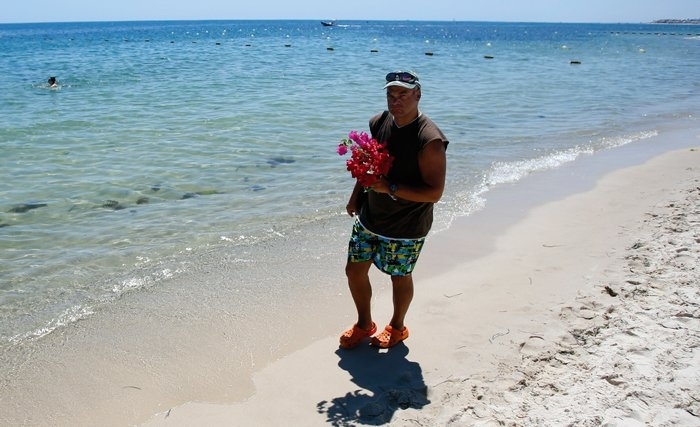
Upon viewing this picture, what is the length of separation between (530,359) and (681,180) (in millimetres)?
6037

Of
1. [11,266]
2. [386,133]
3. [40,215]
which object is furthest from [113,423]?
[40,215]

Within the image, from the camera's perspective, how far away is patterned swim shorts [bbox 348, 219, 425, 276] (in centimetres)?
375

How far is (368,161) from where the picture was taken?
3.38 meters

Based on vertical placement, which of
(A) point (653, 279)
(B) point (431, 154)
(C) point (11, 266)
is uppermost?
(B) point (431, 154)

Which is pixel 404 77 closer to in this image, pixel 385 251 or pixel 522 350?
pixel 385 251

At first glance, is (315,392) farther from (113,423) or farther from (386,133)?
(386,133)

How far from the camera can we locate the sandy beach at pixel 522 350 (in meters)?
3.21

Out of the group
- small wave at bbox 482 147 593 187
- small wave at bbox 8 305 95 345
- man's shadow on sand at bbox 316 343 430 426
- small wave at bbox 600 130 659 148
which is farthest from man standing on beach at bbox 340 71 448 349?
small wave at bbox 600 130 659 148

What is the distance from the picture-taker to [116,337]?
435 centimetres

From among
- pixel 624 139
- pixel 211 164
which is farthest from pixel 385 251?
pixel 624 139

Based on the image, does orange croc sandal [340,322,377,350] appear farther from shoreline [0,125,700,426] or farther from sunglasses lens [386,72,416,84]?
sunglasses lens [386,72,416,84]

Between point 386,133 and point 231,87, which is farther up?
point 386,133

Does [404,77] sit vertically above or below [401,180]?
above

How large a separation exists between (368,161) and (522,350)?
1713mm
